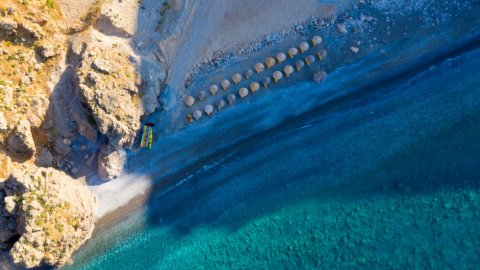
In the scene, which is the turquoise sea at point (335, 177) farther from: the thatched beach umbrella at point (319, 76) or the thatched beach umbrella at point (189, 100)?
the thatched beach umbrella at point (189, 100)

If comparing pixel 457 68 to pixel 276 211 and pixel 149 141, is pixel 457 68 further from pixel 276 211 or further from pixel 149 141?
pixel 149 141

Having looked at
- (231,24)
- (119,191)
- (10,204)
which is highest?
(231,24)

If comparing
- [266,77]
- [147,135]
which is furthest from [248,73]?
[147,135]

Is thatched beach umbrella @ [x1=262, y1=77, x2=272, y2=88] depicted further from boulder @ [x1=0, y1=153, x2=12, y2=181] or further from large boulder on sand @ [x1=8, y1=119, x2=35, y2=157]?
boulder @ [x1=0, y1=153, x2=12, y2=181]

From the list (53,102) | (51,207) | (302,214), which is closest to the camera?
(51,207)

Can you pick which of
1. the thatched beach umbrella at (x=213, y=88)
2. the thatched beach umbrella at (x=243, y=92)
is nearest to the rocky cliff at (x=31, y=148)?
the thatched beach umbrella at (x=213, y=88)

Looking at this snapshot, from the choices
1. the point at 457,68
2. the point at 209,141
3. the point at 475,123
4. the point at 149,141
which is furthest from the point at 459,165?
the point at 149,141

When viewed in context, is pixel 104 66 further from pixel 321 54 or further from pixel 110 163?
pixel 321 54
